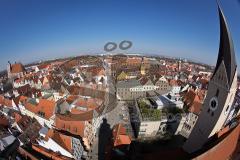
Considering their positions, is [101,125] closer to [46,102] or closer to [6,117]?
[46,102]


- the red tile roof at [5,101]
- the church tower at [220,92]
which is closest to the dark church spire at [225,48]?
the church tower at [220,92]

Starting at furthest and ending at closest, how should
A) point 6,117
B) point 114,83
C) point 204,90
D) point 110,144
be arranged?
point 110,144
point 6,117
point 114,83
point 204,90

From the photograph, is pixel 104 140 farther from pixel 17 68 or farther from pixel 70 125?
pixel 17 68

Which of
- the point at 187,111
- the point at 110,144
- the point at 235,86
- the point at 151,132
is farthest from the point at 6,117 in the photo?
the point at 235,86

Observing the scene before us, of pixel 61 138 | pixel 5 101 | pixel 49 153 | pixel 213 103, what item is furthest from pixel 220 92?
pixel 5 101

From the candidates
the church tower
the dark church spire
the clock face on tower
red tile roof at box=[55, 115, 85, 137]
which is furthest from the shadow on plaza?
the dark church spire
